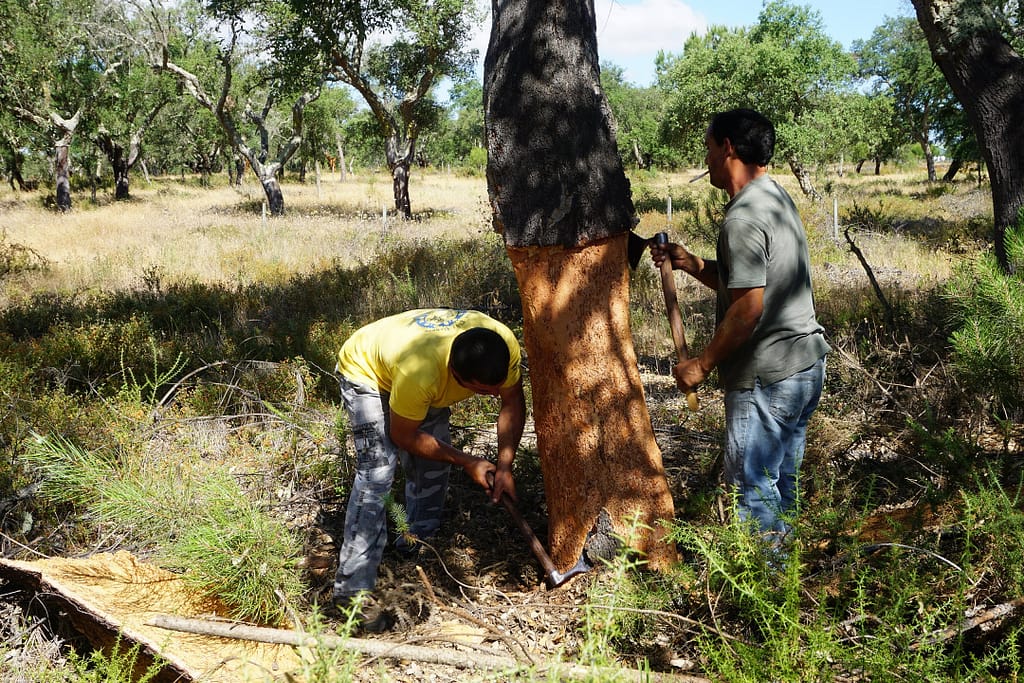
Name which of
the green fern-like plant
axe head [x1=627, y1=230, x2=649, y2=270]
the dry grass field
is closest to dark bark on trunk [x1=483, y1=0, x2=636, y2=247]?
axe head [x1=627, y1=230, x2=649, y2=270]

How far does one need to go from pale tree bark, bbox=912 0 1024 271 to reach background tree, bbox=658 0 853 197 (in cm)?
1720

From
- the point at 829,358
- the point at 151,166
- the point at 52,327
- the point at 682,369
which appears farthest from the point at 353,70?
the point at 151,166

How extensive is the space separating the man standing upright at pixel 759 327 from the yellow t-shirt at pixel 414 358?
0.98m

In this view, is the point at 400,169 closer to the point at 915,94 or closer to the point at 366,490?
the point at 366,490

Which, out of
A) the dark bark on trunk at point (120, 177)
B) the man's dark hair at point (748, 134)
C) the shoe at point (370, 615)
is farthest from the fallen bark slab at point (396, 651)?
the dark bark on trunk at point (120, 177)

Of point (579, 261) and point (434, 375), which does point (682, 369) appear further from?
point (434, 375)

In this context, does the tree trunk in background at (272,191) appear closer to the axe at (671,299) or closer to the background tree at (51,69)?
the background tree at (51,69)

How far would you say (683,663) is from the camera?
2.43m

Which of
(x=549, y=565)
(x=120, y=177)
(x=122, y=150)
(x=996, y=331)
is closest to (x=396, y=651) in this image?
(x=549, y=565)

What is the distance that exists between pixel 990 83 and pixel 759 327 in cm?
467

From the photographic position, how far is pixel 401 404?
3.03 meters

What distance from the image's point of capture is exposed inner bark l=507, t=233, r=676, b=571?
2.92 meters

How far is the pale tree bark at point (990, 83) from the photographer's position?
223 inches

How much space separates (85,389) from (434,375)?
444 cm
